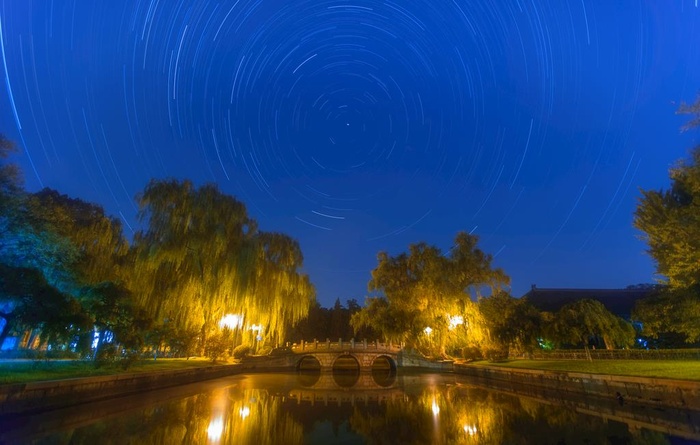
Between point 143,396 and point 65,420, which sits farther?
point 143,396

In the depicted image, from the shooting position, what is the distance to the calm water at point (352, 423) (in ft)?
28.5

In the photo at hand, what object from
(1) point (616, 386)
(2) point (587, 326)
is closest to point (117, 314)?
(1) point (616, 386)

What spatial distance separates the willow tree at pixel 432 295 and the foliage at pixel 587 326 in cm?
615

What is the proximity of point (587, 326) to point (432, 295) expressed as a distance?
498 inches

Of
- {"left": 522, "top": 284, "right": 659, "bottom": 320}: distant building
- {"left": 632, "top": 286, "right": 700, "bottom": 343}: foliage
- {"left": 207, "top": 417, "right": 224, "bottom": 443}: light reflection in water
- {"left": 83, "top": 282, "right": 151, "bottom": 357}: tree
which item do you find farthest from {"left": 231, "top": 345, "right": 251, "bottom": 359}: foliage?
{"left": 522, "top": 284, "right": 659, "bottom": 320}: distant building

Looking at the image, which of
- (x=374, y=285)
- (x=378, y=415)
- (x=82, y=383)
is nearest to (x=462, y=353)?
(x=374, y=285)

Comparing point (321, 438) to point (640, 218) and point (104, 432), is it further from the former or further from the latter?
point (640, 218)

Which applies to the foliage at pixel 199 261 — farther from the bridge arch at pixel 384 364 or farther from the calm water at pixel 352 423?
the bridge arch at pixel 384 364

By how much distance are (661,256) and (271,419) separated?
17773 mm

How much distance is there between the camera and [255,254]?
2625 centimetres

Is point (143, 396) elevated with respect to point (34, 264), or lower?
lower

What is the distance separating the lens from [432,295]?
3469 centimetres

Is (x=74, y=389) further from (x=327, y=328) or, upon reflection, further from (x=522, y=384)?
(x=327, y=328)

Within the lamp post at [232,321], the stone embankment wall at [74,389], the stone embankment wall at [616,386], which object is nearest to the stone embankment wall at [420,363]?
the stone embankment wall at [616,386]
